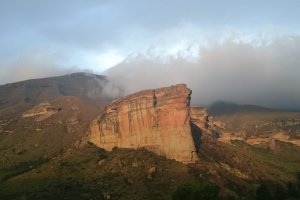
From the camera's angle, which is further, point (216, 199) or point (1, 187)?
point (1, 187)

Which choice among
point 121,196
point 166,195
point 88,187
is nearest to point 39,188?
point 88,187

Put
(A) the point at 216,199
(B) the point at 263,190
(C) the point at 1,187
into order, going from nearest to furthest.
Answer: (A) the point at 216,199
(B) the point at 263,190
(C) the point at 1,187

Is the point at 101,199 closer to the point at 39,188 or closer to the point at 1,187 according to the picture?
the point at 39,188

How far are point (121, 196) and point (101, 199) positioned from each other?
7542 millimetres

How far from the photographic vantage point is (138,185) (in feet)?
650

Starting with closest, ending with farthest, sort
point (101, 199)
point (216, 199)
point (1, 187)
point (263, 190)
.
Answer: point (216, 199) < point (263, 190) < point (101, 199) < point (1, 187)

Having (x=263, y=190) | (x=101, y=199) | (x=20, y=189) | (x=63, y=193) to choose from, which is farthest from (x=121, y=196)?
(x=263, y=190)

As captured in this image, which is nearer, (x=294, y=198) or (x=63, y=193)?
(x=294, y=198)

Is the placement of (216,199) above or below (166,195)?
above

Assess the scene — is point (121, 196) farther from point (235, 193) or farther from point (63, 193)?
point (235, 193)

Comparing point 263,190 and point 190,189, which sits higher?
point 190,189

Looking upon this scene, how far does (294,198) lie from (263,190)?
10429mm

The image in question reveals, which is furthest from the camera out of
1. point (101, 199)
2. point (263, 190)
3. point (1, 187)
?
point (1, 187)

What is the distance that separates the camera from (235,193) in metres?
196
